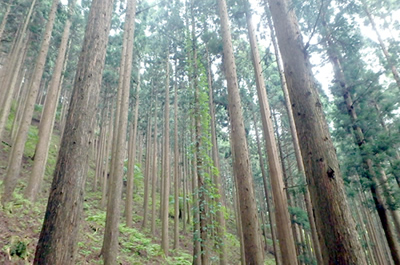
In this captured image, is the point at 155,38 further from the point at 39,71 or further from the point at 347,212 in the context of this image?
the point at 347,212

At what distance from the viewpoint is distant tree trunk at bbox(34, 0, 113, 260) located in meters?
2.77

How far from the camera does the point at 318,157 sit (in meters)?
3.05

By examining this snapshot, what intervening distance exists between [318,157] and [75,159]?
127 inches

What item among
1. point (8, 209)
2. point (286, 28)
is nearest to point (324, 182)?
point (286, 28)

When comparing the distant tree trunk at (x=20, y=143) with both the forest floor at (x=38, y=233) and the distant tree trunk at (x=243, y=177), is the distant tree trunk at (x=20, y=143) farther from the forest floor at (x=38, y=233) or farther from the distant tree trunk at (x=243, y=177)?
the distant tree trunk at (x=243, y=177)

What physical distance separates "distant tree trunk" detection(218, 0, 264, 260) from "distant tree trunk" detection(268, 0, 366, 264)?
9.93 ft

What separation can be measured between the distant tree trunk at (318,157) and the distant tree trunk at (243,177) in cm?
303

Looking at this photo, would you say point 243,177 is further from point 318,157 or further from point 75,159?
point 75,159

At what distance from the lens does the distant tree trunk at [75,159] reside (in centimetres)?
277

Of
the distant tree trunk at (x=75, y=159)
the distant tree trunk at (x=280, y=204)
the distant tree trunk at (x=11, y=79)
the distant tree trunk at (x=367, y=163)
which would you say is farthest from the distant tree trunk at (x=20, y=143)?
the distant tree trunk at (x=367, y=163)

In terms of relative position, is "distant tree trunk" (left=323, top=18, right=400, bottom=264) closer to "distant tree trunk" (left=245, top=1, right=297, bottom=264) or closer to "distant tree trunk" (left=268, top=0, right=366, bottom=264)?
"distant tree trunk" (left=245, top=1, right=297, bottom=264)

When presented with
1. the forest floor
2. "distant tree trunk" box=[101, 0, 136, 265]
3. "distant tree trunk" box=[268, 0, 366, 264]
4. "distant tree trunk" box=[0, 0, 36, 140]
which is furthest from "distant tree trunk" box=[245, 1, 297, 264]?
"distant tree trunk" box=[0, 0, 36, 140]

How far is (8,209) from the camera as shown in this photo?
7.93 meters

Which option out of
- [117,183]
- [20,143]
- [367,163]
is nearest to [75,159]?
[117,183]
